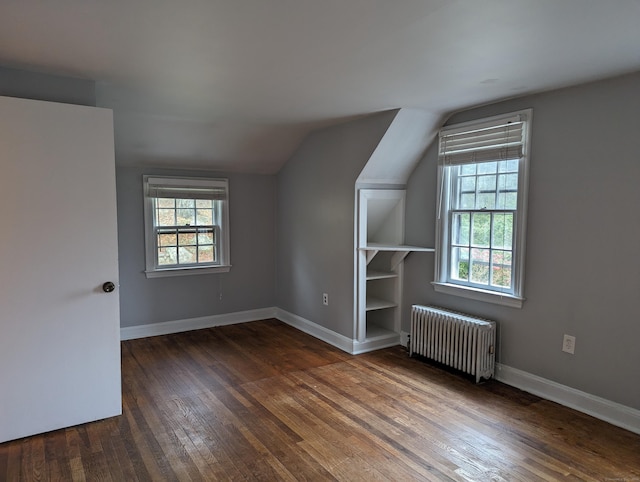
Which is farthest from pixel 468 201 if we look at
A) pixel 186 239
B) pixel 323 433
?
pixel 186 239

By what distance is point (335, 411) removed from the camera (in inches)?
114

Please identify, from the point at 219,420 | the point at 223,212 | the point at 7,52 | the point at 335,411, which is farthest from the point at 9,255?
the point at 223,212

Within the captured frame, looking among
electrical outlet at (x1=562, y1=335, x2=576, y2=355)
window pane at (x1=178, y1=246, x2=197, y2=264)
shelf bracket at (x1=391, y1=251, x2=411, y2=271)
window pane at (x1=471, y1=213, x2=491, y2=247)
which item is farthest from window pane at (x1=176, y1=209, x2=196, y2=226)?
electrical outlet at (x1=562, y1=335, x2=576, y2=355)

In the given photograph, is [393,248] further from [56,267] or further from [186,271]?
[56,267]

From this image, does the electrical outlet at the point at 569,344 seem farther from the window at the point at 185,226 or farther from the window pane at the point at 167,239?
the window pane at the point at 167,239

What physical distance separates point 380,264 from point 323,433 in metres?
2.13

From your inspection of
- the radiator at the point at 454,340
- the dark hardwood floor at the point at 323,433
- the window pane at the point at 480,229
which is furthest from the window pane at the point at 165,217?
the window pane at the point at 480,229

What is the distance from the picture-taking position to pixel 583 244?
2.84 meters

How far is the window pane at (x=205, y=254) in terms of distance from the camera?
16.1ft

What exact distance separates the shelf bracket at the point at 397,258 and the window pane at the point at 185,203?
7.67 ft

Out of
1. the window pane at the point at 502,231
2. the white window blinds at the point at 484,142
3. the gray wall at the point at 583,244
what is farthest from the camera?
the window pane at the point at 502,231

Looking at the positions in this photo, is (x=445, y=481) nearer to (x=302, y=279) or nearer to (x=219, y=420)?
(x=219, y=420)

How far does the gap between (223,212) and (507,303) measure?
319 cm

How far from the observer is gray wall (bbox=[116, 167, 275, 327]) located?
14.5ft
